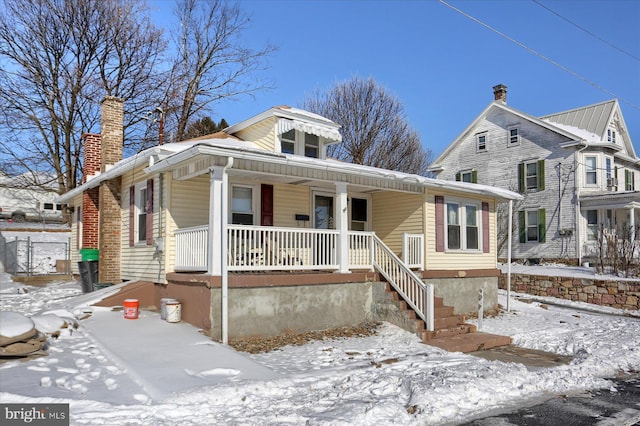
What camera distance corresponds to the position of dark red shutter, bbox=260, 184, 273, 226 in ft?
41.4

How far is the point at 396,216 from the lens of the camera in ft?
48.3

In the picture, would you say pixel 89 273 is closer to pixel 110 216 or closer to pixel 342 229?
pixel 110 216

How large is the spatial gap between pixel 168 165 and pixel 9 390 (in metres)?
5.59

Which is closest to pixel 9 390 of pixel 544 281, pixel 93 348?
pixel 93 348

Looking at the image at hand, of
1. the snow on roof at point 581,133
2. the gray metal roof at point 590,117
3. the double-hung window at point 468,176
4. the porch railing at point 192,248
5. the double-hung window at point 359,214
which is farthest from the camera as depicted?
the double-hung window at point 468,176

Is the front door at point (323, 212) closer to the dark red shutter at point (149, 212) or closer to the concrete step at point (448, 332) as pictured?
the dark red shutter at point (149, 212)

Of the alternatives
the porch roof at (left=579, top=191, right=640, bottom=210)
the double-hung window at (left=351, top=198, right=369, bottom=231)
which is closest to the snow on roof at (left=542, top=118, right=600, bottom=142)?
the porch roof at (left=579, top=191, right=640, bottom=210)

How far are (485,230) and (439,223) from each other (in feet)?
7.71

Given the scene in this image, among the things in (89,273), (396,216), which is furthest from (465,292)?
(89,273)

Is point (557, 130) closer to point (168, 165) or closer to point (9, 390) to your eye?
point (168, 165)

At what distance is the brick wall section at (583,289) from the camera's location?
16438 mm

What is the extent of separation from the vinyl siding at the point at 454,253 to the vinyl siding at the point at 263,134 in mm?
4625

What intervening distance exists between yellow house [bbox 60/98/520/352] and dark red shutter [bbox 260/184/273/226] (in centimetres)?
4

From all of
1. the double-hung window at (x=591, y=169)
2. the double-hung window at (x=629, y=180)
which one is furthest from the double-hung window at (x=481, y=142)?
the double-hung window at (x=629, y=180)
